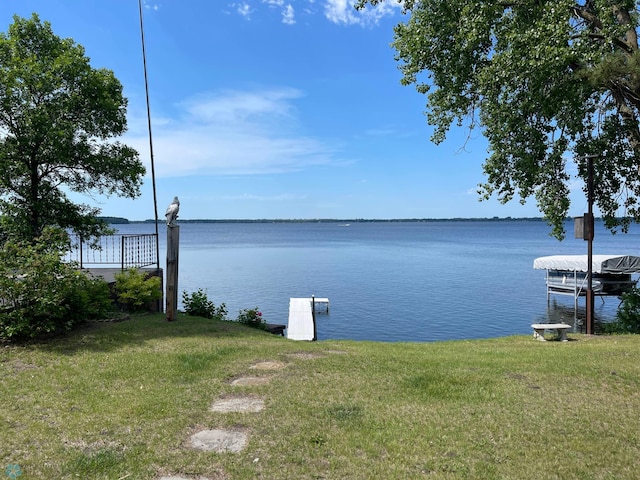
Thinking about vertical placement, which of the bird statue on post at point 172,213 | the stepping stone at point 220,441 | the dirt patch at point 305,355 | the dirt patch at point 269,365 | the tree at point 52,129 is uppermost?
the tree at point 52,129

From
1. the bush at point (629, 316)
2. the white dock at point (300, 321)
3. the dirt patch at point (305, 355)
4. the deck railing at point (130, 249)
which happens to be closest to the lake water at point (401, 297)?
the white dock at point (300, 321)

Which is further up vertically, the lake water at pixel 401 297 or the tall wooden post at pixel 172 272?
the tall wooden post at pixel 172 272

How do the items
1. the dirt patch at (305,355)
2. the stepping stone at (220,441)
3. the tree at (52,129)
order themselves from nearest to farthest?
the stepping stone at (220,441), the dirt patch at (305,355), the tree at (52,129)

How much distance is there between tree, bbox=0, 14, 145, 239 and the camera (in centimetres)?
1086

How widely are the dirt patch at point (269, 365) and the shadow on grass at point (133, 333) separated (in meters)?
2.74

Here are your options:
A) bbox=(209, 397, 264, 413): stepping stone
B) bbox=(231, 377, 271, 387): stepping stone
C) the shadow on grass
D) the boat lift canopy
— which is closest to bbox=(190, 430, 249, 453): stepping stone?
bbox=(209, 397, 264, 413): stepping stone

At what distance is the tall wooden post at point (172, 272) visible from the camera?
11281 mm

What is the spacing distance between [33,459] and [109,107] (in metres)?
9.91

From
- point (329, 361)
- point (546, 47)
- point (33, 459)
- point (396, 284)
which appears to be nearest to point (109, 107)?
point (329, 361)

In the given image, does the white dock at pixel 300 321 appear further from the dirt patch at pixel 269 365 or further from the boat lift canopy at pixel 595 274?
the boat lift canopy at pixel 595 274

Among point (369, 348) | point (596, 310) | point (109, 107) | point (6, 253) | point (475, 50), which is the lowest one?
point (596, 310)

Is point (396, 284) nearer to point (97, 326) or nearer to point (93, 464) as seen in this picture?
point (97, 326)

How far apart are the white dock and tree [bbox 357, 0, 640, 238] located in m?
8.25

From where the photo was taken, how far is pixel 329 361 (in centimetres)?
762
